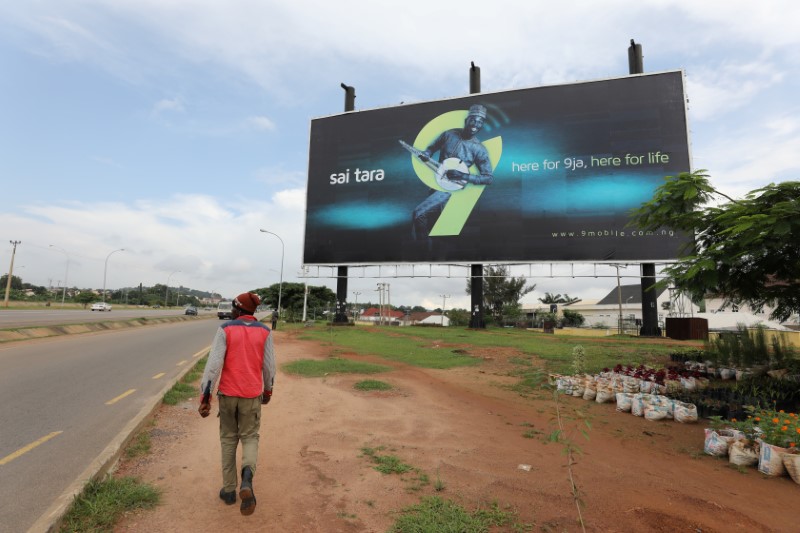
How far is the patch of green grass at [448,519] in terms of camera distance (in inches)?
137

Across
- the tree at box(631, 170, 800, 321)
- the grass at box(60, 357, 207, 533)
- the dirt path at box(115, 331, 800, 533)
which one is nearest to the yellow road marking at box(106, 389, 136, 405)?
the dirt path at box(115, 331, 800, 533)

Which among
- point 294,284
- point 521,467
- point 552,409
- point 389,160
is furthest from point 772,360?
point 294,284

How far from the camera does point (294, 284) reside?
5091 cm

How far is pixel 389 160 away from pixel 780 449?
30328 mm

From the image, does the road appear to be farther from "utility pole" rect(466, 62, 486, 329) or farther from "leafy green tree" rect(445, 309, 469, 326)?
"leafy green tree" rect(445, 309, 469, 326)

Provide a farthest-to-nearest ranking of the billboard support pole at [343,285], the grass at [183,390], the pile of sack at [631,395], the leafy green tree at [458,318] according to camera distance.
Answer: the leafy green tree at [458,318] → the billboard support pole at [343,285] → the grass at [183,390] → the pile of sack at [631,395]

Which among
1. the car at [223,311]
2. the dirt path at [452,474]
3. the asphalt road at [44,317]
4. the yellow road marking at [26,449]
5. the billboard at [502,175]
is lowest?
the dirt path at [452,474]

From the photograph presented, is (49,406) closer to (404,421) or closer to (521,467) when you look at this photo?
(404,421)

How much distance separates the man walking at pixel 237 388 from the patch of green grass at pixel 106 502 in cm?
65

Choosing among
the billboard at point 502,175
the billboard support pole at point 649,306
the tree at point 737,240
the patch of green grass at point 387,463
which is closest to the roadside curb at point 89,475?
the patch of green grass at point 387,463

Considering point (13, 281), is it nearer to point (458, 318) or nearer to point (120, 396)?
point (458, 318)

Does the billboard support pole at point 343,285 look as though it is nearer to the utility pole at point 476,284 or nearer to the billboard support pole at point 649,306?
the utility pole at point 476,284

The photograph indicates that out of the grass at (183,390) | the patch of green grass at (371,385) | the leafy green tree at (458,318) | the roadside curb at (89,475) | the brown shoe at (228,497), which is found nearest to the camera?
the roadside curb at (89,475)

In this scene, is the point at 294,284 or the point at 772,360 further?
the point at 294,284
